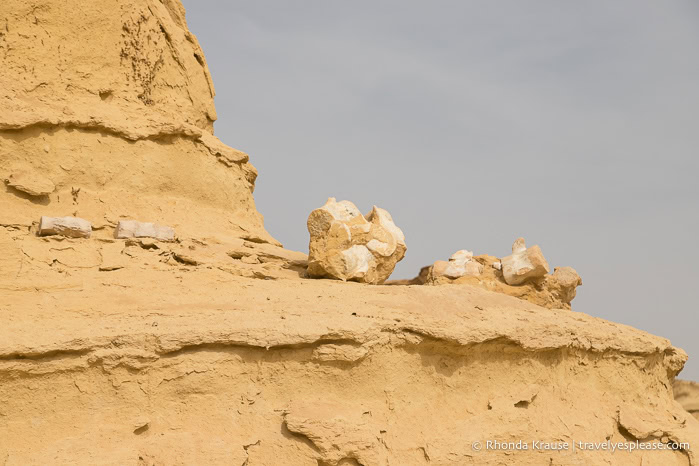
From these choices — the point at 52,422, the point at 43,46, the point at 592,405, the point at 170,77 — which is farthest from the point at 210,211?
the point at 592,405

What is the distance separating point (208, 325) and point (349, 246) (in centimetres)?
198

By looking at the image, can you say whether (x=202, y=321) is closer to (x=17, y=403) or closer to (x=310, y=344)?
(x=310, y=344)

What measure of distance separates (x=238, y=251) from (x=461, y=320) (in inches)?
75.3

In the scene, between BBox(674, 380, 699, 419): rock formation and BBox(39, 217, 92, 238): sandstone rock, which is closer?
BBox(39, 217, 92, 238): sandstone rock

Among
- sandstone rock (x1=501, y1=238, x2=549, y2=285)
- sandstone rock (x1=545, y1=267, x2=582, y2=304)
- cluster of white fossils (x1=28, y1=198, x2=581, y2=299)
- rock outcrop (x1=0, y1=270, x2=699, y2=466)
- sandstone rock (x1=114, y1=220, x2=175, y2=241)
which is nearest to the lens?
rock outcrop (x1=0, y1=270, x2=699, y2=466)

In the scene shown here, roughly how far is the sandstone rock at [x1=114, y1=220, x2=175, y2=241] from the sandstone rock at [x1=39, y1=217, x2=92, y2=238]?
24 cm

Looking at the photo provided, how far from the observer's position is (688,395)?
787cm

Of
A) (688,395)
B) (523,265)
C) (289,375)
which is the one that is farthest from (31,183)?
(688,395)

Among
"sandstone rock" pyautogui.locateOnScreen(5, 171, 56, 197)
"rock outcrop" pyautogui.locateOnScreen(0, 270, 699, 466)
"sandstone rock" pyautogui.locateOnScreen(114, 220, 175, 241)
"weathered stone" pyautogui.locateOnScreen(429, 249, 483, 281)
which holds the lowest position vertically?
"rock outcrop" pyautogui.locateOnScreen(0, 270, 699, 466)

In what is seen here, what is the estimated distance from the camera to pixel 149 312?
438 centimetres

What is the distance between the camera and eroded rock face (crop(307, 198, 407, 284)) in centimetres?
589

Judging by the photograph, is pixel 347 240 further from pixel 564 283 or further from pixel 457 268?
pixel 564 283

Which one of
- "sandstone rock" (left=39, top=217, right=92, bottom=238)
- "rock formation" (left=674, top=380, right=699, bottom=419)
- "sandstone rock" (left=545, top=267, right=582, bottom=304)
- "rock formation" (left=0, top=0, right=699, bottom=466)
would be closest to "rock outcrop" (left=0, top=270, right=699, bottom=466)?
"rock formation" (left=0, top=0, right=699, bottom=466)

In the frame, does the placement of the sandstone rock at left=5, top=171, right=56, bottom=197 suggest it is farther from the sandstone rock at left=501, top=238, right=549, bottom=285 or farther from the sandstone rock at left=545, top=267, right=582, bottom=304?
the sandstone rock at left=545, top=267, right=582, bottom=304
